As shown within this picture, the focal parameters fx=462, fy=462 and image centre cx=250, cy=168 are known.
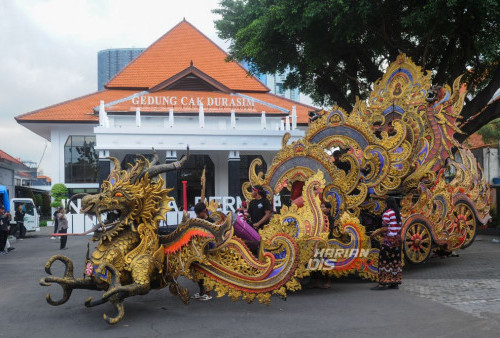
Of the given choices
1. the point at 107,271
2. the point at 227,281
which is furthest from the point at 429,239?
the point at 107,271

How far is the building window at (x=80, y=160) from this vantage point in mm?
28500

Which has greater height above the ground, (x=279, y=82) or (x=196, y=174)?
(x=279, y=82)

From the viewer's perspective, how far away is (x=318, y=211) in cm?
690

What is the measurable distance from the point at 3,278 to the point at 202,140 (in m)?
11.4

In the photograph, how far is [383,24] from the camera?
44.2ft

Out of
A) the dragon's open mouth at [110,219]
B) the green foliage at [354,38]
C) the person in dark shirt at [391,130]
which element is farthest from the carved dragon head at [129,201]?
Answer: the green foliage at [354,38]

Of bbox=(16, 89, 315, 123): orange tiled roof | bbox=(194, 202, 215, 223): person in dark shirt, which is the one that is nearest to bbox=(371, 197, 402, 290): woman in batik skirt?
bbox=(194, 202, 215, 223): person in dark shirt

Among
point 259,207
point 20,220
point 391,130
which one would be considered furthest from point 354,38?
point 20,220

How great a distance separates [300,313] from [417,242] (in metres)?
3.64

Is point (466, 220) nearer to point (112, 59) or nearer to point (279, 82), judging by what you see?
point (279, 82)

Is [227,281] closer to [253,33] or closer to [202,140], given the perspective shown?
A: [253,33]

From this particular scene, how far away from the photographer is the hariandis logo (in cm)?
684

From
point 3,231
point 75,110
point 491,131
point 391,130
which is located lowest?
point 3,231

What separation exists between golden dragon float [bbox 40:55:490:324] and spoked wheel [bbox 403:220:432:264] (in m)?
0.03
